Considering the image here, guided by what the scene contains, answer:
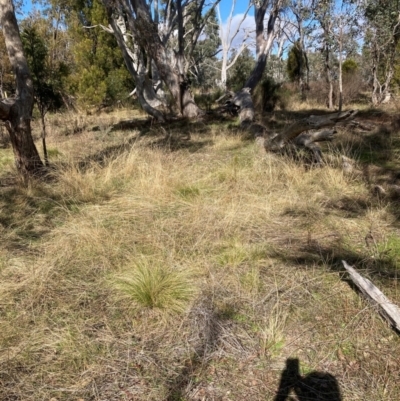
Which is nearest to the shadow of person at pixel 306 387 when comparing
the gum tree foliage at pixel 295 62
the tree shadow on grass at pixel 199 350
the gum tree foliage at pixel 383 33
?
the tree shadow on grass at pixel 199 350

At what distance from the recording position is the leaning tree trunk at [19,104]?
5.59 m

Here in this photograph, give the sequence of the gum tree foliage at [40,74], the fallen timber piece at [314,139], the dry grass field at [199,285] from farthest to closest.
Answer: the gum tree foliage at [40,74], the fallen timber piece at [314,139], the dry grass field at [199,285]

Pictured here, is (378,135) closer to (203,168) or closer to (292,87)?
(203,168)

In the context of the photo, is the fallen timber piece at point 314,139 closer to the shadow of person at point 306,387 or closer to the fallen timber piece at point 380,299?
the fallen timber piece at point 380,299

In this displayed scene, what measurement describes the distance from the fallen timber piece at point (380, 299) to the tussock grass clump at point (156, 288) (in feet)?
3.87

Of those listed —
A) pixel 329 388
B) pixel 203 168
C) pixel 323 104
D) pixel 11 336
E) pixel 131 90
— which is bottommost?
pixel 329 388

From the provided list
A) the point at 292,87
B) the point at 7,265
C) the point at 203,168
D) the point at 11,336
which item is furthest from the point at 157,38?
the point at 11,336

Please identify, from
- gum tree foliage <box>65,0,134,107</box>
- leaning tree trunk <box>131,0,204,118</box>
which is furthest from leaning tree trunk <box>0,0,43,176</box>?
gum tree foliage <box>65,0,134,107</box>

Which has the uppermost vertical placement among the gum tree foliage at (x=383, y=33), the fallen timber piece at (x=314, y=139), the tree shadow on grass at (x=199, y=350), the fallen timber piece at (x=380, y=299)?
the gum tree foliage at (x=383, y=33)

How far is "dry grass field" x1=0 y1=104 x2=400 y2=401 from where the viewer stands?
2016 millimetres

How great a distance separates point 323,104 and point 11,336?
13.3m

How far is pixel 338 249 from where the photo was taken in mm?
3205

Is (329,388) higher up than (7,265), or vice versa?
(7,265)

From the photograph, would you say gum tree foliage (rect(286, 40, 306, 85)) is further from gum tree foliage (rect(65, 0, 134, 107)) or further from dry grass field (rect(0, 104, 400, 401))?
dry grass field (rect(0, 104, 400, 401))
